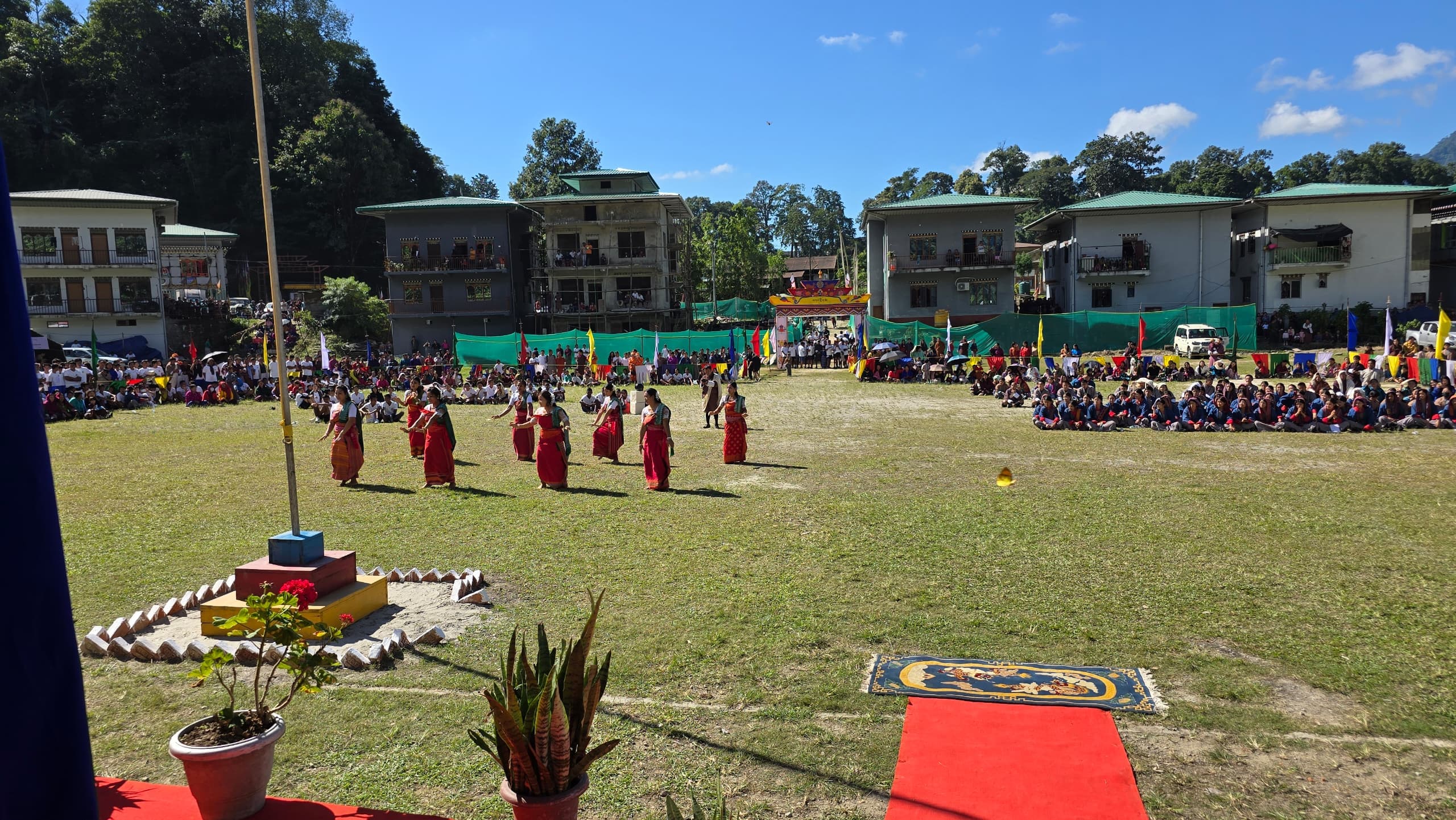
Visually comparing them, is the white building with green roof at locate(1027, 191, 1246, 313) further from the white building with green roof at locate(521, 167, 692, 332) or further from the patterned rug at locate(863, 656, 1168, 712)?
the patterned rug at locate(863, 656, 1168, 712)

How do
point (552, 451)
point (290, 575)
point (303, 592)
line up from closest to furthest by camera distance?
point (303, 592) → point (290, 575) → point (552, 451)

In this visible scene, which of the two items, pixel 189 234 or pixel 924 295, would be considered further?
pixel 189 234

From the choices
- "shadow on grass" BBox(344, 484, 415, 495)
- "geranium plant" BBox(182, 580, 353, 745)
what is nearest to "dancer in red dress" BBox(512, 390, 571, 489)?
"shadow on grass" BBox(344, 484, 415, 495)

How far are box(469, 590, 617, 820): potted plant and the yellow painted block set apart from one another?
3931 mm


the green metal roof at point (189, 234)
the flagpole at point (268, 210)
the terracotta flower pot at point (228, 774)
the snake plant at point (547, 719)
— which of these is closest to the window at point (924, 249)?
the green metal roof at point (189, 234)

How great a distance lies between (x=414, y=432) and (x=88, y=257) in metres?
39.4

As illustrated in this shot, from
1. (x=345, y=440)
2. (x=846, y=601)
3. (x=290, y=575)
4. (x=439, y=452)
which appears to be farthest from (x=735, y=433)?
(x=290, y=575)

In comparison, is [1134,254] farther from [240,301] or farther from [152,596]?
[240,301]

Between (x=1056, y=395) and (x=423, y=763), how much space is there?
2069cm

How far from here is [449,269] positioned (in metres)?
52.3

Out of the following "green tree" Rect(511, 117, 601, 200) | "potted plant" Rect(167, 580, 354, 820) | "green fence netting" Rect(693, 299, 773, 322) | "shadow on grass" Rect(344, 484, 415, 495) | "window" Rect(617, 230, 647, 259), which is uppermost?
"green tree" Rect(511, 117, 601, 200)

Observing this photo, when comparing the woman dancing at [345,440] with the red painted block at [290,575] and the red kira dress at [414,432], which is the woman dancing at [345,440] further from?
the red painted block at [290,575]

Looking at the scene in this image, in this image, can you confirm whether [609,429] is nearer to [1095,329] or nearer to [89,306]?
[1095,329]

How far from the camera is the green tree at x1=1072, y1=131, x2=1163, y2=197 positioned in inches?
3413
